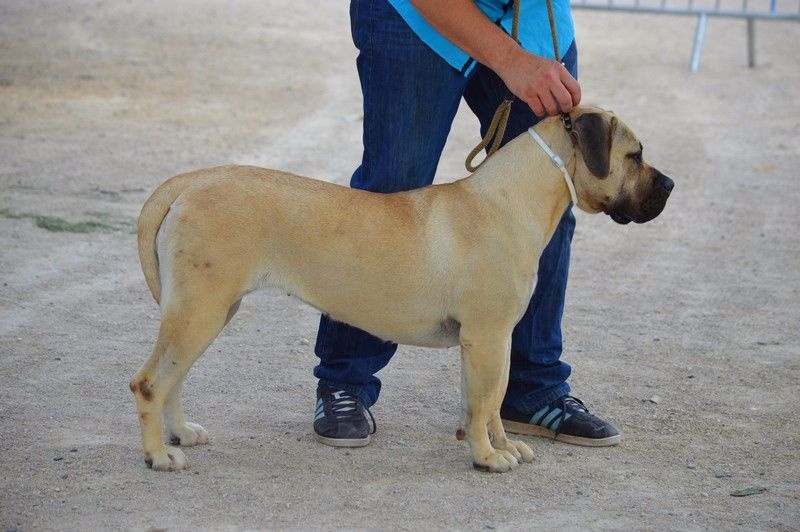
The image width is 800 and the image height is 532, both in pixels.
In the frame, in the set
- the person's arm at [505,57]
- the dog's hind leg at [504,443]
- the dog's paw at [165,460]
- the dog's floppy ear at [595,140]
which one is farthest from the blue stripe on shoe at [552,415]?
the dog's paw at [165,460]

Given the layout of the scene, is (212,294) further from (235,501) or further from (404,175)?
(404,175)

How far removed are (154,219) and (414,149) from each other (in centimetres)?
113

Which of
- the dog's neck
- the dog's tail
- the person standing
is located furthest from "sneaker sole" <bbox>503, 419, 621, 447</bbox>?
the dog's tail

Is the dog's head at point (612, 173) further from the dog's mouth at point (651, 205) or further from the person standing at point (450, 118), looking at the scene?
the person standing at point (450, 118)

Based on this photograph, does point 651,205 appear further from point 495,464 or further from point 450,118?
point 495,464

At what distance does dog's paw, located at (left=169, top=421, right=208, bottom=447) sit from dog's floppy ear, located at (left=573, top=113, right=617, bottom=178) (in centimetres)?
186

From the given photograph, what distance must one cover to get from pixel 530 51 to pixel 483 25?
36 cm

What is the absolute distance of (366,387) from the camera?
5035mm

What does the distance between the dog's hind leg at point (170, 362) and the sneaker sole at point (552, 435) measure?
147cm

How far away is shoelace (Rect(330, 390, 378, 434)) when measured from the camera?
481 centimetres

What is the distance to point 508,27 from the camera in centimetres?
485

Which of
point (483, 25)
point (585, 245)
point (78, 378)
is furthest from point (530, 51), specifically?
point (585, 245)

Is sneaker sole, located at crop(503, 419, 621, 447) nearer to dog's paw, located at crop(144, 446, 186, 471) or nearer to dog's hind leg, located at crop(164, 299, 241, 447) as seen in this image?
dog's hind leg, located at crop(164, 299, 241, 447)

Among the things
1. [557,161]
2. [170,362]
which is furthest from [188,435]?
[557,161]
